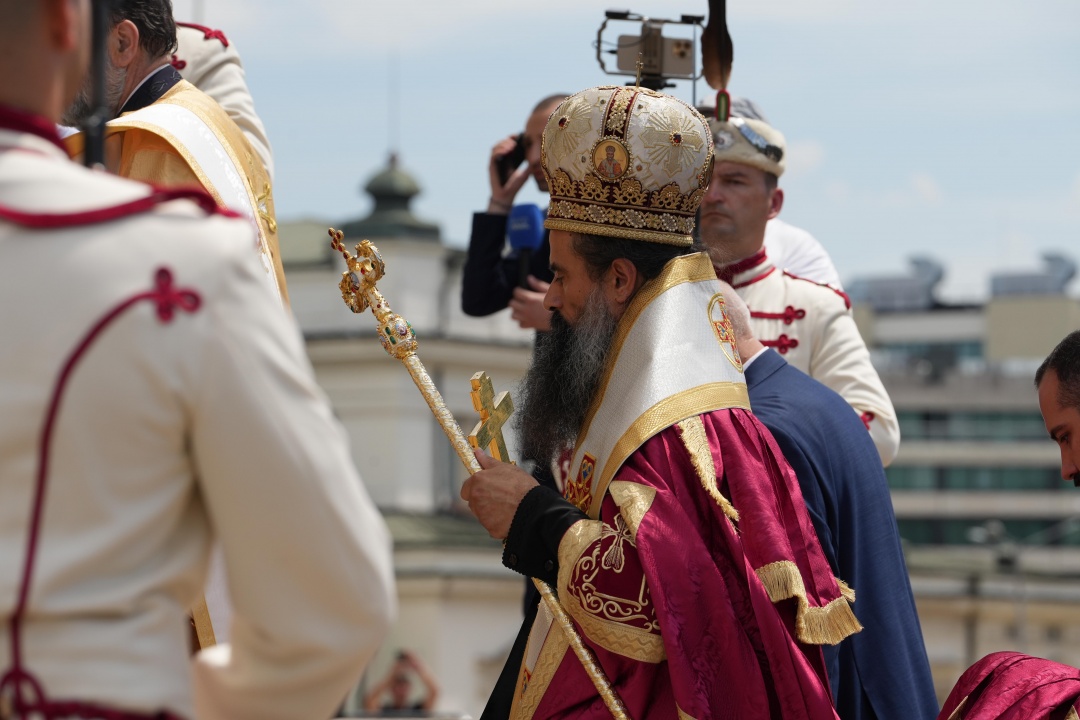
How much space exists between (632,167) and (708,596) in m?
1.06

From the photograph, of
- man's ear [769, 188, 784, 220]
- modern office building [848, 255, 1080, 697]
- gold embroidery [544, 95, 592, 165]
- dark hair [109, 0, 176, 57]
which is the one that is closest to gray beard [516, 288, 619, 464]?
gold embroidery [544, 95, 592, 165]

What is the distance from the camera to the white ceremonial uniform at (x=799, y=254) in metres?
6.46

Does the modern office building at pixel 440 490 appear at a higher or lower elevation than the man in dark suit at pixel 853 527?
lower

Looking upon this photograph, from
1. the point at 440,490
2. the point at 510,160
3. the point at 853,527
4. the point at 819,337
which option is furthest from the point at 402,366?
the point at 853,527

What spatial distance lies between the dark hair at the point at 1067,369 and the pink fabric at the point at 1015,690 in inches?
22.3

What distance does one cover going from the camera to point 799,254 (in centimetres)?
657

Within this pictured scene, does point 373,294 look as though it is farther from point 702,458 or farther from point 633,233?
point 702,458

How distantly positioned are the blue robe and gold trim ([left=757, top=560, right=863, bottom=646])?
0.50 m

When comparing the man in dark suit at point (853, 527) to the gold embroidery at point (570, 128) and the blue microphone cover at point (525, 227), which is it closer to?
the gold embroidery at point (570, 128)

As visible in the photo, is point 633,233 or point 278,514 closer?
point 278,514

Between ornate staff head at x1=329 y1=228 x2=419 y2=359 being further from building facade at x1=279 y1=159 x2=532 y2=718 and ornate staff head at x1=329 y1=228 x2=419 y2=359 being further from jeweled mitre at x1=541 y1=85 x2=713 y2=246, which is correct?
building facade at x1=279 y1=159 x2=532 y2=718

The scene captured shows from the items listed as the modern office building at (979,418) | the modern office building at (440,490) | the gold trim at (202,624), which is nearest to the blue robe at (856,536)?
the modern office building at (440,490)

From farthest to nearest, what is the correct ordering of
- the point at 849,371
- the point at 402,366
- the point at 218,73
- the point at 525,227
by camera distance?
the point at 402,366, the point at 525,227, the point at 849,371, the point at 218,73

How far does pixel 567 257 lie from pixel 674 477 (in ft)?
2.20
